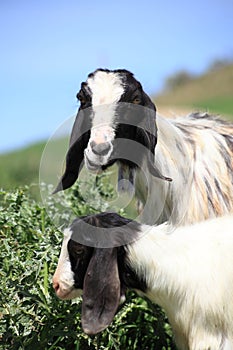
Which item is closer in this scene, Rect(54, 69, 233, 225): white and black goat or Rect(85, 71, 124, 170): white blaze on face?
Rect(85, 71, 124, 170): white blaze on face

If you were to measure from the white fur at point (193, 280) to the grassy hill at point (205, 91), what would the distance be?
38659mm

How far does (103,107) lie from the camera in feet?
16.7

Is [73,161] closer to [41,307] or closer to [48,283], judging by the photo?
[48,283]

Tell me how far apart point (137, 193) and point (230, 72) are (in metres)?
46.9

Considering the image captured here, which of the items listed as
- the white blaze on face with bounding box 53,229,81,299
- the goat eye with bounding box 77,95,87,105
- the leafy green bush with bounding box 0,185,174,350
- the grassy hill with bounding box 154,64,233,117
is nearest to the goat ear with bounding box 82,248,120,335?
the white blaze on face with bounding box 53,229,81,299

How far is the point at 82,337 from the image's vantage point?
17.8 feet

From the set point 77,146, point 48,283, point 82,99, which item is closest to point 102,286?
point 48,283

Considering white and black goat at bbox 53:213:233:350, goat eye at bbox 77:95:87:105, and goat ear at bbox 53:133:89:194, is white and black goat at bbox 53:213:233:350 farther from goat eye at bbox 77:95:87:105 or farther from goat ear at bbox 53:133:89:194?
goat eye at bbox 77:95:87:105

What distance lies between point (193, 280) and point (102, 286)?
1.77 ft

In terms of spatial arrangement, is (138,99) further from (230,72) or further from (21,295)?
(230,72)

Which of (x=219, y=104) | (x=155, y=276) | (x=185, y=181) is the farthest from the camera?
(x=219, y=104)

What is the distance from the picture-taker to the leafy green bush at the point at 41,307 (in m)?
5.23

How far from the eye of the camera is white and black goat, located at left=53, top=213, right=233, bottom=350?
4.66 m

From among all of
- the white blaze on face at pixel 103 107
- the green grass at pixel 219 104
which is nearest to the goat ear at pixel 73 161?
the white blaze on face at pixel 103 107
